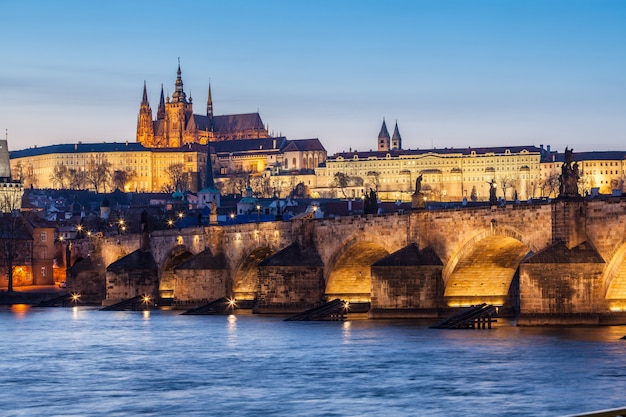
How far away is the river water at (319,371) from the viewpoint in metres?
35.8

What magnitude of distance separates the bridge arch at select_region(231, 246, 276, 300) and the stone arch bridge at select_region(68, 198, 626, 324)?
8cm

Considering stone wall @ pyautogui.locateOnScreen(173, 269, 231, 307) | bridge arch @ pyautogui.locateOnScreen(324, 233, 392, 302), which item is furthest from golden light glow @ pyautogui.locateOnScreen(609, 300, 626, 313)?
stone wall @ pyautogui.locateOnScreen(173, 269, 231, 307)

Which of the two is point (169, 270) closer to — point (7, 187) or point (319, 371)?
point (319, 371)

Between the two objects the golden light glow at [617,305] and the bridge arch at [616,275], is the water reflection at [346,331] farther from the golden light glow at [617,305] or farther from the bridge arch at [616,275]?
the bridge arch at [616,275]

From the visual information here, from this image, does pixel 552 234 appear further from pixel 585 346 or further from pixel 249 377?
pixel 249 377

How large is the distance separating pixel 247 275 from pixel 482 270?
74.1 feet

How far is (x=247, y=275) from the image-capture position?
252 ft

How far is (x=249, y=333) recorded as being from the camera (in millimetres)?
57469

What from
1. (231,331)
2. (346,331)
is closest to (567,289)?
(346,331)

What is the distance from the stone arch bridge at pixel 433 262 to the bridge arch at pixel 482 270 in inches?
2.1

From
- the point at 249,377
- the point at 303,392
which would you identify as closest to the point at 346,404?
the point at 303,392

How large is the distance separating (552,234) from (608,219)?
269 centimetres

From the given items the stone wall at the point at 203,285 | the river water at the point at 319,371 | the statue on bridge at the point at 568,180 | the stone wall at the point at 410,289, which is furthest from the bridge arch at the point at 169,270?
the statue on bridge at the point at 568,180

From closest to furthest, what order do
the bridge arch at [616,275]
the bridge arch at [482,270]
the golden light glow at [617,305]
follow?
the bridge arch at [616,275] < the golden light glow at [617,305] < the bridge arch at [482,270]
